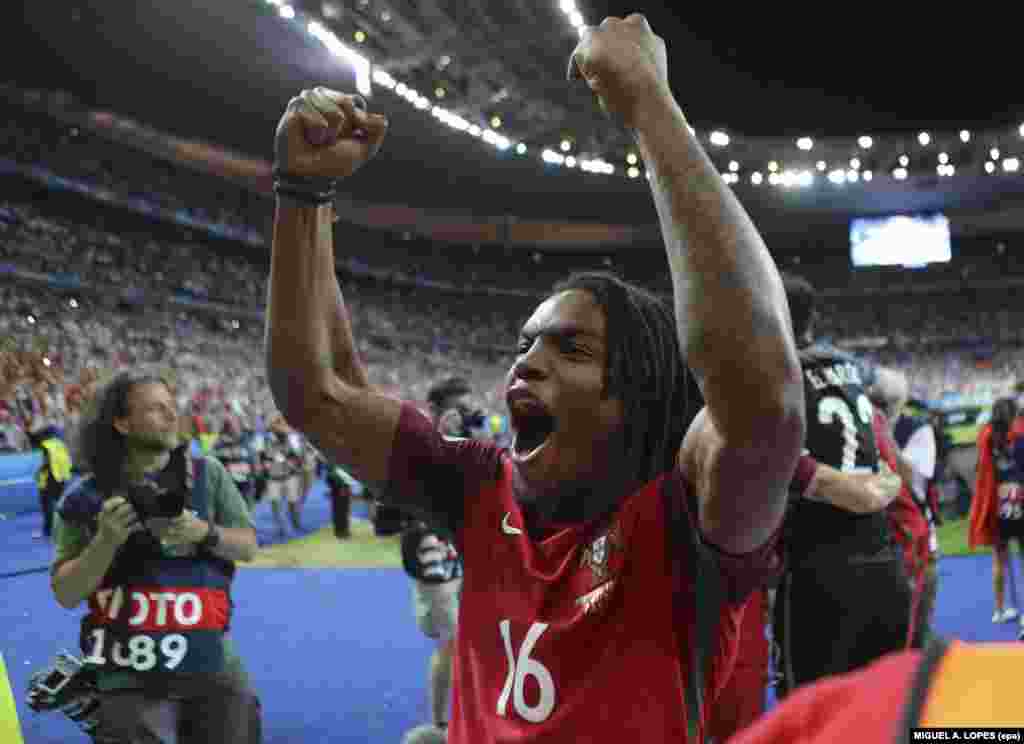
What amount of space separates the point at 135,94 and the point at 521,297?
23.8 meters

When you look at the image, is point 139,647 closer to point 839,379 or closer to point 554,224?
point 839,379

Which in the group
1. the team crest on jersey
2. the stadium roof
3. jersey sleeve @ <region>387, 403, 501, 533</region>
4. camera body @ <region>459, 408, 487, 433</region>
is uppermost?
the stadium roof

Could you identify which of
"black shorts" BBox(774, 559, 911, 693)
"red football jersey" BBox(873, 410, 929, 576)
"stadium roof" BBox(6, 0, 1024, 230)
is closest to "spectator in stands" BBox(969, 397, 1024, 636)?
"red football jersey" BBox(873, 410, 929, 576)

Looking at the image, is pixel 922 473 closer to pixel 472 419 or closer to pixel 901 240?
pixel 472 419

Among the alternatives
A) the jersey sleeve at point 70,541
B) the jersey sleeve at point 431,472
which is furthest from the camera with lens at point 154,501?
the jersey sleeve at point 431,472

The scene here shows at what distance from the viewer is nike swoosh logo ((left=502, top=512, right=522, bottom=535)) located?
138 cm

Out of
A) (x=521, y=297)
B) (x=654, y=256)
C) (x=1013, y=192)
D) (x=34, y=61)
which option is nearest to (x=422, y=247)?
(x=521, y=297)

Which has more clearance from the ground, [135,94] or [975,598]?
[135,94]

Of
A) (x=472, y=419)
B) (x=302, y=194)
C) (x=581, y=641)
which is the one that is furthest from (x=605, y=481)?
(x=472, y=419)

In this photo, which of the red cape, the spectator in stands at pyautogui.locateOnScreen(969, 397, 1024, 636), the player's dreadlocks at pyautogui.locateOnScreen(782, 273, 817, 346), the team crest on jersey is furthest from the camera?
the red cape

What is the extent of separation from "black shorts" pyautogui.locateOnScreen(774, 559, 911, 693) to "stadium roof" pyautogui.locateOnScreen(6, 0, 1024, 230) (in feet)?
60.1

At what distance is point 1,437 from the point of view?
37.8ft

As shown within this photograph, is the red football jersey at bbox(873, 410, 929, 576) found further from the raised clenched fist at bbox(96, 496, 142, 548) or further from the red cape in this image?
the red cape

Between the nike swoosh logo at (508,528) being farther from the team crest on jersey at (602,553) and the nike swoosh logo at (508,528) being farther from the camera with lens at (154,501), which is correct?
the camera with lens at (154,501)
